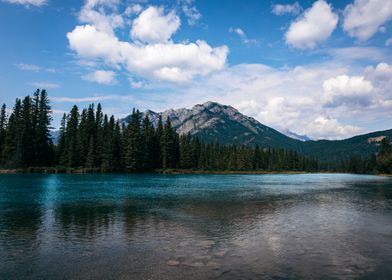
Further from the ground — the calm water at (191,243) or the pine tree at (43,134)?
the pine tree at (43,134)

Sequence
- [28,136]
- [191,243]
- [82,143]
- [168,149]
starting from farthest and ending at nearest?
[168,149] < [82,143] < [28,136] < [191,243]

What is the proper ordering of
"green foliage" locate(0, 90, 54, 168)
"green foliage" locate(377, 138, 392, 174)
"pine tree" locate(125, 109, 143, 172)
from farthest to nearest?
"green foliage" locate(377, 138, 392, 174), "pine tree" locate(125, 109, 143, 172), "green foliage" locate(0, 90, 54, 168)

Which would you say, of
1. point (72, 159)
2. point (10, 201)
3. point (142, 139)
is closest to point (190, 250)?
point (10, 201)

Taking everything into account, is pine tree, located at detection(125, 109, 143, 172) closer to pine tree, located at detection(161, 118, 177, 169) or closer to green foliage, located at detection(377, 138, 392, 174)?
pine tree, located at detection(161, 118, 177, 169)

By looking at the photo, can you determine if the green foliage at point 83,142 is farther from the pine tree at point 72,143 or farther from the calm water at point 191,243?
the calm water at point 191,243

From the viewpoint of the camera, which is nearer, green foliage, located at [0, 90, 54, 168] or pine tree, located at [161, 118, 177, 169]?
green foliage, located at [0, 90, 54, 168]

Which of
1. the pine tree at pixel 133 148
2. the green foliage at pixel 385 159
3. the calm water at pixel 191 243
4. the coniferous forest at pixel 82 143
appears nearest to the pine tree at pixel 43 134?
the coniferous forest at pixel 82 143

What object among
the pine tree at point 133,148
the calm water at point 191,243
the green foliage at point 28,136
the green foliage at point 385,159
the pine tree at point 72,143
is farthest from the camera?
the green foliage at point 385,159

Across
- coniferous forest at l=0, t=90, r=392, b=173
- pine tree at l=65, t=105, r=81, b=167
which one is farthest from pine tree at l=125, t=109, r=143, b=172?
pine tree at l=65, t=105, r=81, b=167

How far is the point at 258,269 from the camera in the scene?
49.0ft

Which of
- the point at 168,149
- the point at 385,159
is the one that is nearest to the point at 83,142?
the point at 168,149

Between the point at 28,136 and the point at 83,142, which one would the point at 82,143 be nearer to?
the point at 83,142

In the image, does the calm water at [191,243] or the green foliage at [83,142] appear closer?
the calm water at [191,243]

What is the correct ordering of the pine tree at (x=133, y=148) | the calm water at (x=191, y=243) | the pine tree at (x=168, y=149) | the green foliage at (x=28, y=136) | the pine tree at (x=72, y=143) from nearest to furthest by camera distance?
the calm water at (x=191, y=243), the green foliage at (x=28, y=136), the pine tree at (x=72, y=143), the pine tree at (x=133, y=148), the pine tree at (x=168, y=149)
